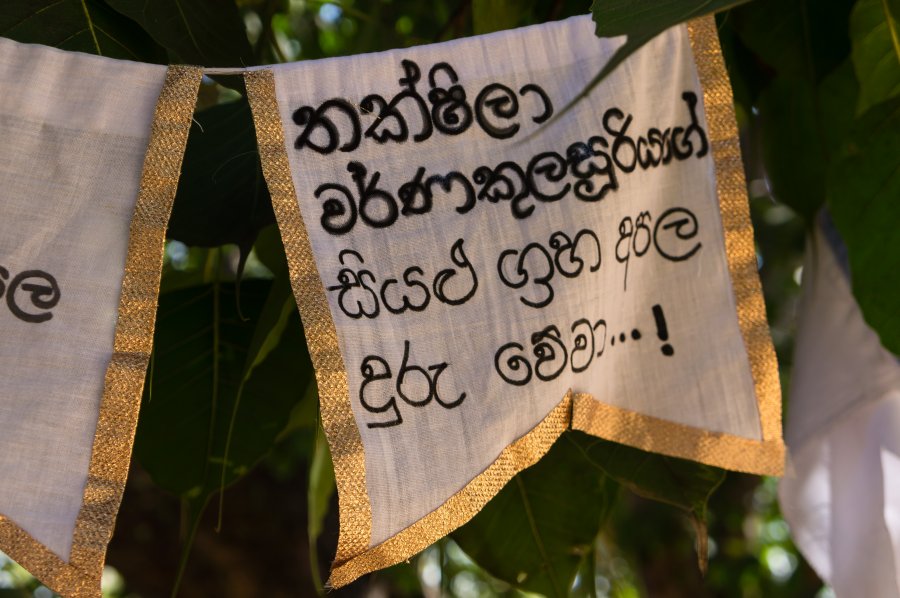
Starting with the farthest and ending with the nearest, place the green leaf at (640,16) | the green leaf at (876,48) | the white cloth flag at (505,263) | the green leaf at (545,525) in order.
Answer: the green leaf at (545,525) < the green leaf at (876,48) < the white cloth flag at (505,263) < the green leaf at (640,16)

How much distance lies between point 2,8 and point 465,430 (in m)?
0.31

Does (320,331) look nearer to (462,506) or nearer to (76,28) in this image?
(462,506)

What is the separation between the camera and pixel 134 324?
0.42 m

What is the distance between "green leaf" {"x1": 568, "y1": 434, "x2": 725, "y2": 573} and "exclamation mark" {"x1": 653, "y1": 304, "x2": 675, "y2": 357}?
9 cm

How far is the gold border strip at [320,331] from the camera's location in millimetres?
419

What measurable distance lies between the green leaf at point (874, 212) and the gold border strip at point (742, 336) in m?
0.07

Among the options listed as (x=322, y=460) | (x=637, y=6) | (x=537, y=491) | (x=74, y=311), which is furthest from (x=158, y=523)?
(x=637, y=6)

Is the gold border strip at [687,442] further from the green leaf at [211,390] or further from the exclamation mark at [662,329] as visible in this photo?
the green leaf at [211,390]

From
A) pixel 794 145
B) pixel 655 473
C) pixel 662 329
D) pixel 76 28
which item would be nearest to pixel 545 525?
pixel 655 473

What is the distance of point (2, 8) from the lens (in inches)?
18.4

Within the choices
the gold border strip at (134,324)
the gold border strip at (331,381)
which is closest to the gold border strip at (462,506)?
the gold border strip at (331,381)

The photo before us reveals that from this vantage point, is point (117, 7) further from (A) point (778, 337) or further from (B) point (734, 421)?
(A) point (778, 337)

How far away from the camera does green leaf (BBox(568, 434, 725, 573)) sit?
0.58 m

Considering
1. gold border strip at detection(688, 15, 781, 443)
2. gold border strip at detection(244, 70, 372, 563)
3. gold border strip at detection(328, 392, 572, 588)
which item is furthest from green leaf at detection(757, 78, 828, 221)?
gold border strip at detection(244, 70, 372, 563)
